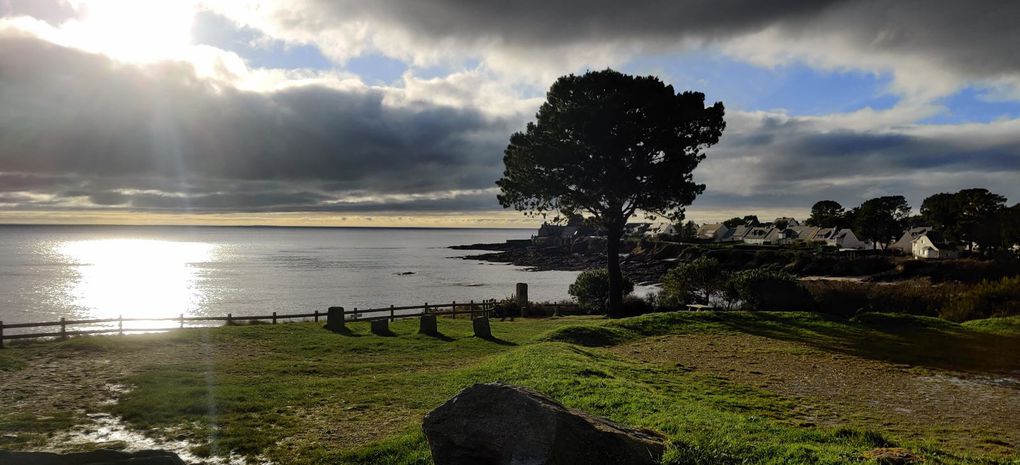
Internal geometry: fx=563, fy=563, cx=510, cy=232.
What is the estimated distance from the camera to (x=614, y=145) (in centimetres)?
3297

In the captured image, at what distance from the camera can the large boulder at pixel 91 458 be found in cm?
674

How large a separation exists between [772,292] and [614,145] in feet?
42.4

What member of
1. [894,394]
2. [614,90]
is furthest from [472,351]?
[614,90]

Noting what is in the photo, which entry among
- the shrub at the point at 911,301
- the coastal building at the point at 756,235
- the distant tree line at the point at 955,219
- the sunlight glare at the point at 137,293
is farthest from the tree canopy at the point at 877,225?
the sunlight glare at the point at 137,293

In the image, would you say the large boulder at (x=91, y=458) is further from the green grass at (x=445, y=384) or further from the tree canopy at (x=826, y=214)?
the tree canopy at (x=826, y=214)

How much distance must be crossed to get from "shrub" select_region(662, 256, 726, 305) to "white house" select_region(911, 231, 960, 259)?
6123cm

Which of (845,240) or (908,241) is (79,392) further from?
(845,240)

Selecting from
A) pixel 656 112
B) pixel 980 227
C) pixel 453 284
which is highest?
pixel 656 112

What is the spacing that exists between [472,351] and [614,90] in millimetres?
18603

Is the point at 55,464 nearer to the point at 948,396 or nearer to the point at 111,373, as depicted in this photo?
the point at 111,373

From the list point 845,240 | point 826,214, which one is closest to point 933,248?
point 845,240

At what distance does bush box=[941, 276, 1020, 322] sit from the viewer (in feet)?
99.0

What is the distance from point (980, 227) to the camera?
7950cm

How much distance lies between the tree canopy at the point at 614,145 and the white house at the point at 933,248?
228 ft
